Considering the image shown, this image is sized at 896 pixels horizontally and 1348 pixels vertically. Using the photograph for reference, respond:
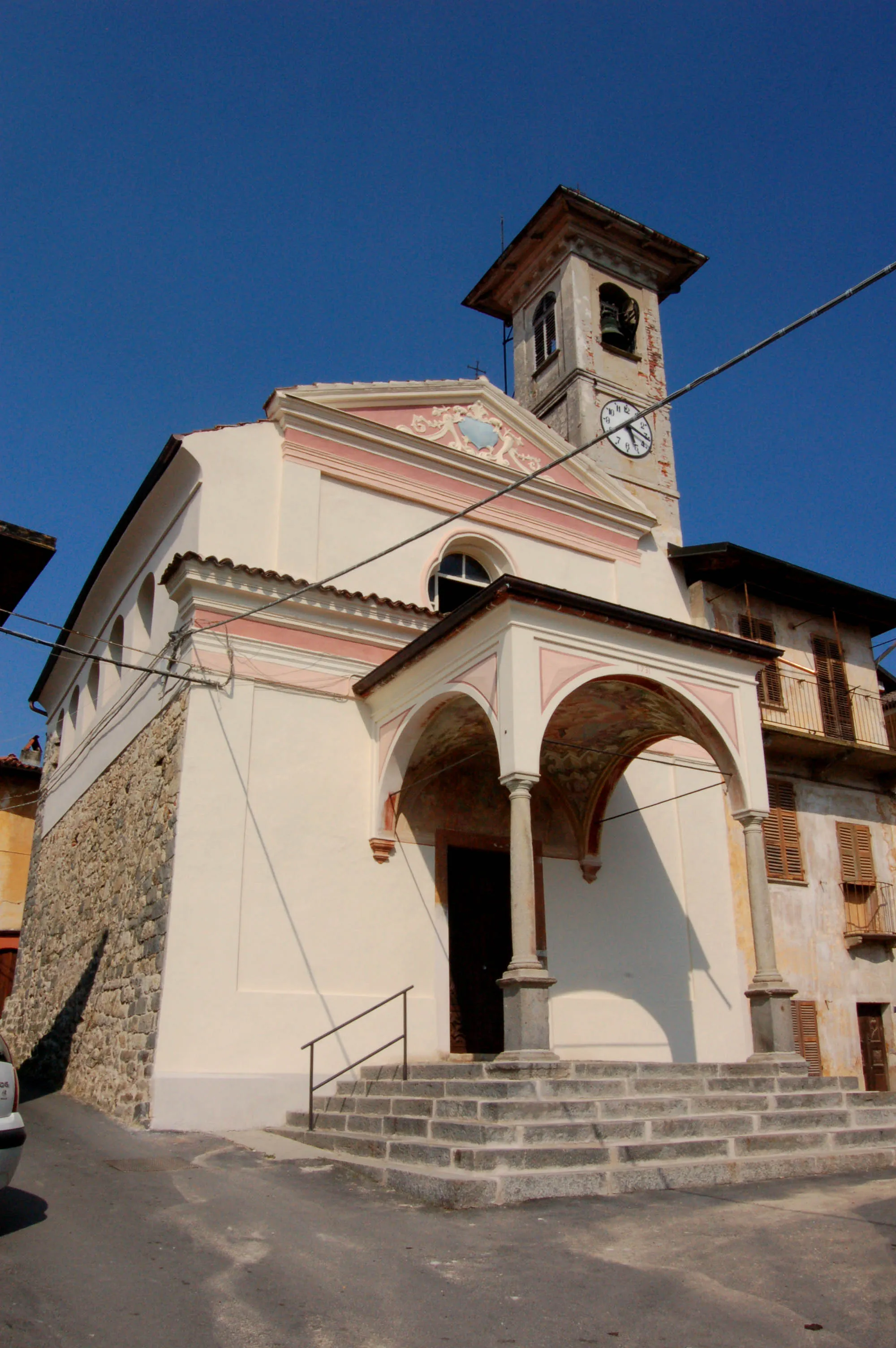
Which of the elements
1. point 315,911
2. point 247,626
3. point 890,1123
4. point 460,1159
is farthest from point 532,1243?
point 247,626

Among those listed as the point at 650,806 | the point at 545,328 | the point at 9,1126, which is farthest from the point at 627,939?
the point at 545,328

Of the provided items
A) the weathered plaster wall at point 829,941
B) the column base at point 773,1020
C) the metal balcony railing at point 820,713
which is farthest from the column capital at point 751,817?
the metal balcony railing at point 820,713

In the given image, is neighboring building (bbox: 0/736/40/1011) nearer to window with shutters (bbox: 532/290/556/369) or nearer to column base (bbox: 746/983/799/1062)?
window with shutters (bbox: 532/290/556/369)

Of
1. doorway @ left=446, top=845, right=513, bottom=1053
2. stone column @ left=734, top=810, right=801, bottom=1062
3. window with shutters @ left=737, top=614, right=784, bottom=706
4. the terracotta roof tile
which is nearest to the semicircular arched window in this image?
the terracotta roof tile

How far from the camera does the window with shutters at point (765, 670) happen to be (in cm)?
1600

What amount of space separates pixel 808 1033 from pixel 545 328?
13.0m

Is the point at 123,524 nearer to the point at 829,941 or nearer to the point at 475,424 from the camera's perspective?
the point at 475,424

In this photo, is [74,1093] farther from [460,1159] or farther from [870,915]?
[870,915]

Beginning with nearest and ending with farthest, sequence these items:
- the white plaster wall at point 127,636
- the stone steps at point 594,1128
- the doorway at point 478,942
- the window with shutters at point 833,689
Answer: the stone steps at point 594,1128 → the doorway at point 478,942 → the white plaster wall at point 127,636 → the window with shutters at point 833,689

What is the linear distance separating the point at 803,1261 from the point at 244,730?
24.9 ft

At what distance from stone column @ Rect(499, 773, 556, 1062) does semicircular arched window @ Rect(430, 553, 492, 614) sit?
4.83m

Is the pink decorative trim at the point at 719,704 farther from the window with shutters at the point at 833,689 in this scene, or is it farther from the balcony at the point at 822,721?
the window with shutters at the point at 833,689

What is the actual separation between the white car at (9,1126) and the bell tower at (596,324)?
43.1ft

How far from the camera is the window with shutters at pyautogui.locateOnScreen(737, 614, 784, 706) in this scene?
16.0 meters
